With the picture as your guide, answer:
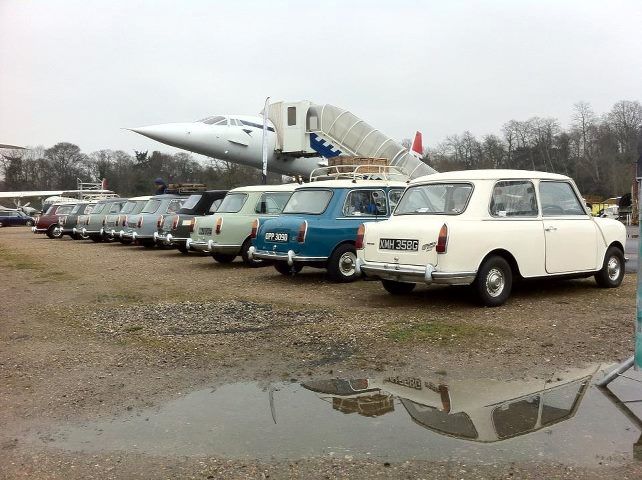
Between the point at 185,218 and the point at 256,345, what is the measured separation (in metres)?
10.7

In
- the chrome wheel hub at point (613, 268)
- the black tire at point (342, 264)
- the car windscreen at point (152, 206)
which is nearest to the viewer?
the chrome wheel hub at point (613, 268)

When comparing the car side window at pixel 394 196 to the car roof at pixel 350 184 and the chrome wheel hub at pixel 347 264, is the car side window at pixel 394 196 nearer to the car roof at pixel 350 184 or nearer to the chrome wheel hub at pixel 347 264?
the car roof at pixel 350 184

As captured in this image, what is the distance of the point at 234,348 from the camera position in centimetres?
613

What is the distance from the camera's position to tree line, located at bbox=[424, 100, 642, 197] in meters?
61.8

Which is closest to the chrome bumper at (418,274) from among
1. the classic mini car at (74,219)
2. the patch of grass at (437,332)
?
the patch of grass at (437,332)

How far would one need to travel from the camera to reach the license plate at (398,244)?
7648mm

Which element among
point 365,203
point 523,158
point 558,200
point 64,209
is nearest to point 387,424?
point 558,200

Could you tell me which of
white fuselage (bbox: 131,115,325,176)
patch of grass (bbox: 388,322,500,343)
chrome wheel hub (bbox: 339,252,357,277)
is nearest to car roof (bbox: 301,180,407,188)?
→ chrome wheel hub (bbox: 339,252,357,277)

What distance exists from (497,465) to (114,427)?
8.16 ft

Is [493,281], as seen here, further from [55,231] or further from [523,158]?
[523,158]

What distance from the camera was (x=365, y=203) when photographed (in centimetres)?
1118

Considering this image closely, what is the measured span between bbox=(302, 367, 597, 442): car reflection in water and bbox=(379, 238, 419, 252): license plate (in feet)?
9.20

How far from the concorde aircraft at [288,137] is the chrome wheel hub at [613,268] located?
573 inches

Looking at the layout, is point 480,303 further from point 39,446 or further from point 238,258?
point 238,258
